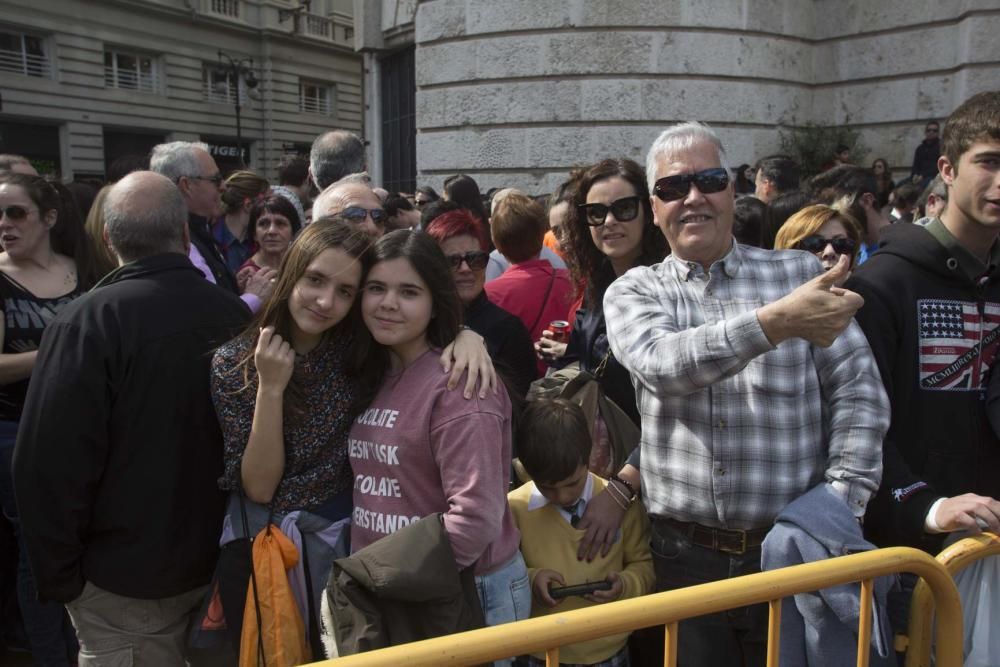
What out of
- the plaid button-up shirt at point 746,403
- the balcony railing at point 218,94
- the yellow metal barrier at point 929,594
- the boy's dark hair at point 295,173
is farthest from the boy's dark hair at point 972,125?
the balcony railing at point 218,94

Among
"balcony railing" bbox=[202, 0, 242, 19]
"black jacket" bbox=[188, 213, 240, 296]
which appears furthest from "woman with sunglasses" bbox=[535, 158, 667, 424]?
"balcony railing" bbox=[202, 0, 242, 19]

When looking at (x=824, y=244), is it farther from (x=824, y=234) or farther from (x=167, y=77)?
(x=167, y=77)

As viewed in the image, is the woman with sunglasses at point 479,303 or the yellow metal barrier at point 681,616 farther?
the woman with sunglasses at point 479,303

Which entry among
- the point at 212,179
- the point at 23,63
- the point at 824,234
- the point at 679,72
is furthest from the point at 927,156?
the point at 23,63

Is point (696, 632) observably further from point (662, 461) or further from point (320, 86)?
point (320, 86)

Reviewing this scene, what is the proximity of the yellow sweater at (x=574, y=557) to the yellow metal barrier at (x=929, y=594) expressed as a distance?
2.57 feet

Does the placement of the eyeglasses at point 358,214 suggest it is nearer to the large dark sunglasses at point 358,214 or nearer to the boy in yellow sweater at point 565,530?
the large dark sunglasses at point 358,214

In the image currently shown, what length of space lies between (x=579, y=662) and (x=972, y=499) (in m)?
1.25

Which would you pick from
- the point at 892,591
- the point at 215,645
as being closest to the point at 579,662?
the point at 892,591

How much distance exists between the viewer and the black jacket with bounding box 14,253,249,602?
2.25 metres

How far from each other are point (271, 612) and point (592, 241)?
192 centimetres

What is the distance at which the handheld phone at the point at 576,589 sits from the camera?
238cm

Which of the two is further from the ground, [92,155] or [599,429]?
[92,155]

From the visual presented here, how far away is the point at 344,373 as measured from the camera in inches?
91.9
